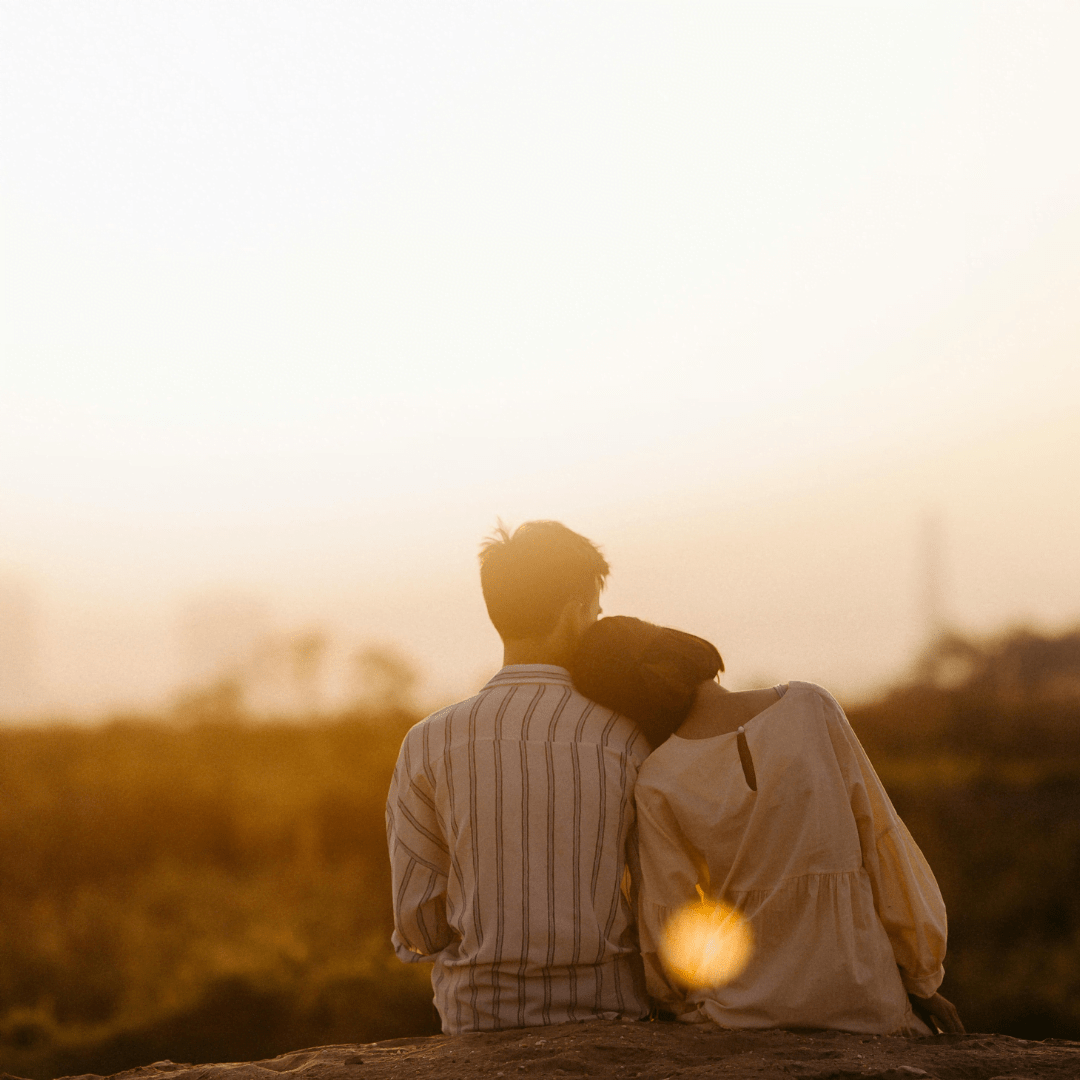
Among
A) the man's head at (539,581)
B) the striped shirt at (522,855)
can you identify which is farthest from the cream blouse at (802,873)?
the man's head at (539,581)

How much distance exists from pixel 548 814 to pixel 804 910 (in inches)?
28.0

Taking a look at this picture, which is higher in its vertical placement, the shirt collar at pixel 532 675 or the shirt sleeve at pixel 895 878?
the shirt collar at pixel 532 675

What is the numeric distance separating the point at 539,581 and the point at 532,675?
280 millimetres

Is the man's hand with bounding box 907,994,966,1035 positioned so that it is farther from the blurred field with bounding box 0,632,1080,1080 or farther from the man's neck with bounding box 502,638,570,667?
the blurred field with bounding box 0,632,1080,1080

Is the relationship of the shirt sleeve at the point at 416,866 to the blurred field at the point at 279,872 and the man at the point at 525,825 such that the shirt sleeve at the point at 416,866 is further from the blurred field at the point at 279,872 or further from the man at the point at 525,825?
the blurred field at the point at 279,872

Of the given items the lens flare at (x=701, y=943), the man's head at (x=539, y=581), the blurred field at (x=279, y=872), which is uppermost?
the man's head at (x=539, y=581)

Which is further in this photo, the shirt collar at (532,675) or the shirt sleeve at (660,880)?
the shirt collar at (532,675)

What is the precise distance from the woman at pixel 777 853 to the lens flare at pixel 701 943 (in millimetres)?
22

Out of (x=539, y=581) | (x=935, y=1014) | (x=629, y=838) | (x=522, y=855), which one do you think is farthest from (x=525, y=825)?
(x=935, y=1014)

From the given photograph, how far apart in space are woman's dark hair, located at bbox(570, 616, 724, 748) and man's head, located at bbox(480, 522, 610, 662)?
107 millimetres

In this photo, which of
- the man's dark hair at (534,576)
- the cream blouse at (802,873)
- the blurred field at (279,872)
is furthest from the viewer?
the blurred field at (279,872)

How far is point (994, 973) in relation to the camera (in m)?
9.54

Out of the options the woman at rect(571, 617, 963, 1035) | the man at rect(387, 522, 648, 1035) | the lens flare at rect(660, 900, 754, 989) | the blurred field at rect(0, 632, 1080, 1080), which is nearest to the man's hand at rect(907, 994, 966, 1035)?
the woman at rect(571, 617, 963, 1035)

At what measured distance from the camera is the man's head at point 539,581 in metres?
3.24
